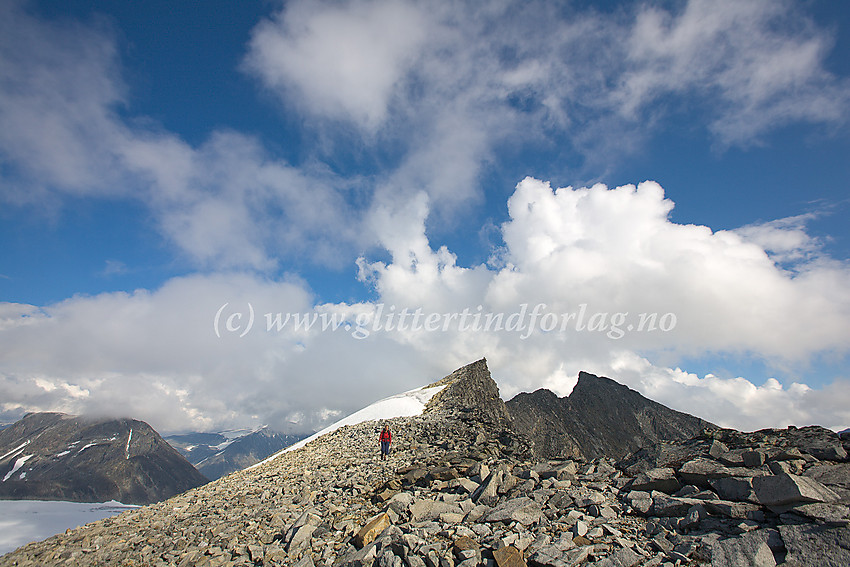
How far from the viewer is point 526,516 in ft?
41.8

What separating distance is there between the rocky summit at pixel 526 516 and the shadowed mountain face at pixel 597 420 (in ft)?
406

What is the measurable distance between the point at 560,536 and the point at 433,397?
1310 inches

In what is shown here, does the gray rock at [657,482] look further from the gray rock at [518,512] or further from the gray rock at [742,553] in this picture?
the gray rock at [518,512]

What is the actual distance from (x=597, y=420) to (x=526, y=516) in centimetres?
18530

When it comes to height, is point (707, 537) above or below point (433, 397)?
below

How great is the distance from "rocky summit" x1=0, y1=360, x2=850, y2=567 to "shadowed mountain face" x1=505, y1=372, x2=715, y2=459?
406 ft

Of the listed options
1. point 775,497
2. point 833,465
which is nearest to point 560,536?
point 775,497

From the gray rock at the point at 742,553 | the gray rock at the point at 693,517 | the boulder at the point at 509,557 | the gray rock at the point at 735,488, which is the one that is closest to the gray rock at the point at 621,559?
the gray rock at the point at 742,553

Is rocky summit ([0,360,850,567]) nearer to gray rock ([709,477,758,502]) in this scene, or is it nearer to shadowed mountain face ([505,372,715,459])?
gray rock ([709,477,758,502])

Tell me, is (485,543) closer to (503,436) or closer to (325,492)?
(325,492)

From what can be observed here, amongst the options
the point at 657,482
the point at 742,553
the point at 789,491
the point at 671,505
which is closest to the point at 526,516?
the point at 671,505

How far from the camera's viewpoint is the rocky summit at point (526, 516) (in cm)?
1018

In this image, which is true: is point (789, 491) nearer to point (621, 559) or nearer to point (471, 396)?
point (621, 559)

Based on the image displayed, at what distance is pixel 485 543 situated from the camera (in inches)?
456
